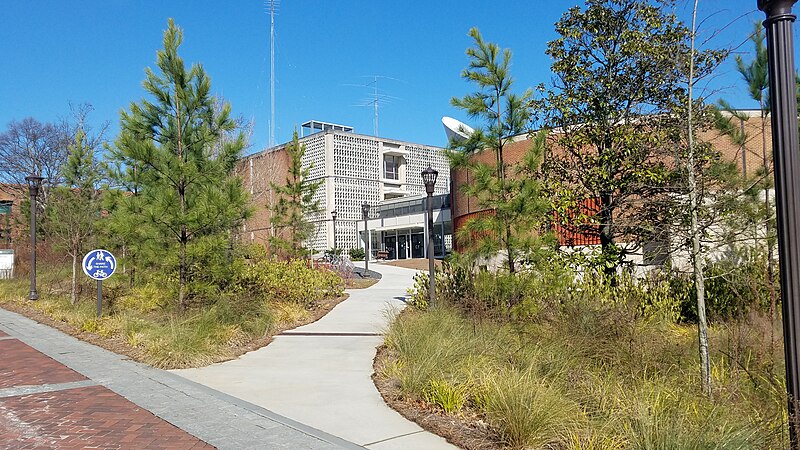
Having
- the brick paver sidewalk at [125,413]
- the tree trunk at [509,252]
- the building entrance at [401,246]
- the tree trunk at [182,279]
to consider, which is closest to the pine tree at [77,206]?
the tree trunk at [182,279]

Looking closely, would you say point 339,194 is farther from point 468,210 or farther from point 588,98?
A: point 588,98

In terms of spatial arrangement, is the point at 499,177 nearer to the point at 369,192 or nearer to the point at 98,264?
the point at 98,264

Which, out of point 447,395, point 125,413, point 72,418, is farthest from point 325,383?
point 72,418

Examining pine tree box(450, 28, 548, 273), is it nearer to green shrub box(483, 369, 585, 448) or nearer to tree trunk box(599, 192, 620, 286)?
tree trunk box(599, 192, 620, 286)

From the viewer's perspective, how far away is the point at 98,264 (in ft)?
40.7

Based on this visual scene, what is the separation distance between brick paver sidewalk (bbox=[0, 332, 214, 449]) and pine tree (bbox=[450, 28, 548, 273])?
6525 mm

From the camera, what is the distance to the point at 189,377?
769 cm

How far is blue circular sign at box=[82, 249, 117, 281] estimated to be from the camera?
12.3m

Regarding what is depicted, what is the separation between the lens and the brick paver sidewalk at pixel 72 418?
5.03 metres

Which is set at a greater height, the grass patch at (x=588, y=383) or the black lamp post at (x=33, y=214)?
the black lamp post at (x=33, y=214)

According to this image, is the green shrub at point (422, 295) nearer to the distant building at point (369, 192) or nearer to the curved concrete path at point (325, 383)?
the curved concrete path at point (325, 383)

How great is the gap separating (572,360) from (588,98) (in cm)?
734

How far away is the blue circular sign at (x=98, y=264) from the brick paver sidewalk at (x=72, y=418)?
14.6ft

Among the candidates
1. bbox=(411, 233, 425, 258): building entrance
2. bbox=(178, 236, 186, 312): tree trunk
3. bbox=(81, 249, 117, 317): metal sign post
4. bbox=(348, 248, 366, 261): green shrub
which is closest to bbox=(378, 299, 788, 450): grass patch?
bbox=(178, 236, 186, 312): tree trunk
